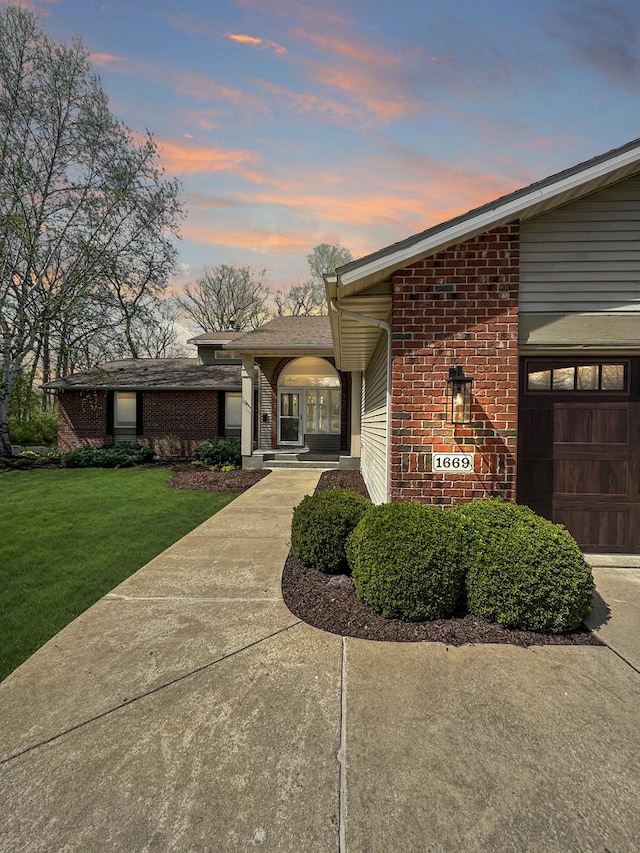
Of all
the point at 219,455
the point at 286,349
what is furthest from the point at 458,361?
the point at 219,455

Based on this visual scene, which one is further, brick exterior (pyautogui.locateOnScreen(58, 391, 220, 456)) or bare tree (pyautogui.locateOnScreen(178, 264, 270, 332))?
bare tree (pyautogui.locateOnScreen(178, 264, 270, 332))

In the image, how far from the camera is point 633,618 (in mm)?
3551

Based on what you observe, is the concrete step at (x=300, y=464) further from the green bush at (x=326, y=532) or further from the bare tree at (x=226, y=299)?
the bare tree at (x=226, y=299)

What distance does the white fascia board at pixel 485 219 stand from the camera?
402cm

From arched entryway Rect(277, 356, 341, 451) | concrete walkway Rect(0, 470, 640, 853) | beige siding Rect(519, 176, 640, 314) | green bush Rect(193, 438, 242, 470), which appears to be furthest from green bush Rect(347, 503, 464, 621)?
arched entryway Rect(277, 356, 341, 451)

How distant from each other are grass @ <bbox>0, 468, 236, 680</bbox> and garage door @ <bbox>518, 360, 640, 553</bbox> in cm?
506

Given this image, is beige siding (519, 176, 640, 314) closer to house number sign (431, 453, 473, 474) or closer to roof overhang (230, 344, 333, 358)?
house number sign (431, 453, 473, 474)

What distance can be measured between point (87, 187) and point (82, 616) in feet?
60.5

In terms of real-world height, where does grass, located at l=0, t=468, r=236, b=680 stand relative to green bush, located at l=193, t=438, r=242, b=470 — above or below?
below

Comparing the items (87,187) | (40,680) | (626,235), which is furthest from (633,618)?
(87,187)

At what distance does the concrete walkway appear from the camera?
1.71 m

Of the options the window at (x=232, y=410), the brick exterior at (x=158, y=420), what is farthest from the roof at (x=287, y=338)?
the brick exterior at (x=158, y=420)

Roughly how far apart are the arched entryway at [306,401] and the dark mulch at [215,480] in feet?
10.8

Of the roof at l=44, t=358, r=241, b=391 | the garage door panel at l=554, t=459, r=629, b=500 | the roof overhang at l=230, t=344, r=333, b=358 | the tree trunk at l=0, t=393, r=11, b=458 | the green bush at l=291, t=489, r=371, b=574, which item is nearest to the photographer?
the green bush at l=291, t=489, r=371, b=574
